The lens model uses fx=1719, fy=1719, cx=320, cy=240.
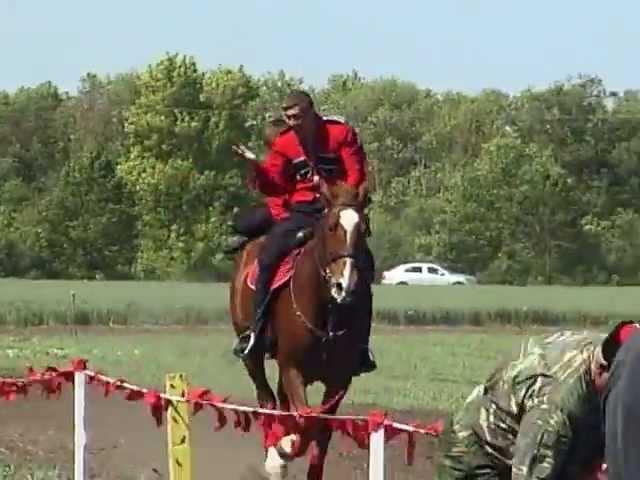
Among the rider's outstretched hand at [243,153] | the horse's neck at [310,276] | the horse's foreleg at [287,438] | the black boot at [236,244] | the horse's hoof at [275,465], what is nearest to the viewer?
the horse's foreleg at [287,438]

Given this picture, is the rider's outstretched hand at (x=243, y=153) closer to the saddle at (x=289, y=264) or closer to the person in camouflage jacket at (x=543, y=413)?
the saddle at (x=289, y=264)

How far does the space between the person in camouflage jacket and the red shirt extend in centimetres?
635

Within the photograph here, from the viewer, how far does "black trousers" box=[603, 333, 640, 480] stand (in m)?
4.16

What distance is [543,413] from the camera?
16.9ft

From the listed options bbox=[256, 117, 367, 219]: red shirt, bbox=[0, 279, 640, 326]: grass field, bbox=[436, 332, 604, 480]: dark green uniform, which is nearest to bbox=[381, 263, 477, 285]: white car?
bbox=[0, 279, 640, 326]: grass field

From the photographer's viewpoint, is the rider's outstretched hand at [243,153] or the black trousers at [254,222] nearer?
the rider's outstretched hand at [243,153]

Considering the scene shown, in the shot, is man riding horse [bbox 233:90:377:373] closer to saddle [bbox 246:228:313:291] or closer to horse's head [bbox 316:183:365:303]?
saddle [bbox 246:228:313:291]

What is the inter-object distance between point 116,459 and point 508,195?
6340 cm

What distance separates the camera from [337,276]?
1140 centimetres

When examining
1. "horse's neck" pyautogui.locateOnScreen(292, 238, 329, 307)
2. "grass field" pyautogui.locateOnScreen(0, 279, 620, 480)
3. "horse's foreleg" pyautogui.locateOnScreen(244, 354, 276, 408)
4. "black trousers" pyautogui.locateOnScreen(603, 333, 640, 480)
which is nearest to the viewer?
"black trousers" pyautogui.locateOnScreen(603, 333, 640, 480)

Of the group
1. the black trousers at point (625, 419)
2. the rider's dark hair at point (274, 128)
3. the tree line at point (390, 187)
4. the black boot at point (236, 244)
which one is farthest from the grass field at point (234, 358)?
the tree line at point (390, 187)

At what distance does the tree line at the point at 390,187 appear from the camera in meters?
75.6

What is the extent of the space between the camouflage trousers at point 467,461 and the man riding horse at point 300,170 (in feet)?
20.1

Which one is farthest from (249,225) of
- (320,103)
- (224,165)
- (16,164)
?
(320,103)
